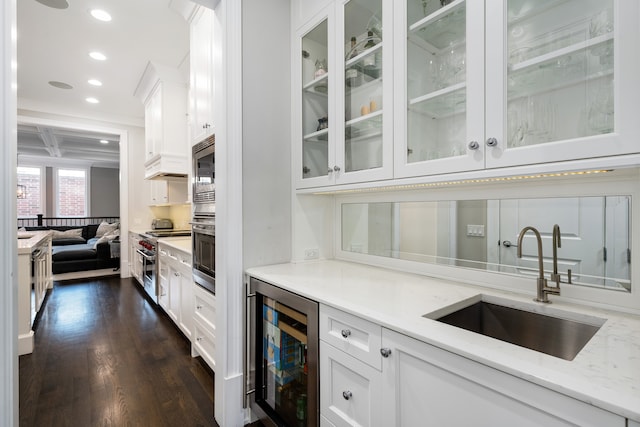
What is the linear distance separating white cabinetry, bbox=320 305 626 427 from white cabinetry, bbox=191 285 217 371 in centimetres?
113

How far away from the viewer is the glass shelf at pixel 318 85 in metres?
1.76

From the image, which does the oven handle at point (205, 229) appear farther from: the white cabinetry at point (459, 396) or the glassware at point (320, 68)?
the white cabinetry at point (459, 396)

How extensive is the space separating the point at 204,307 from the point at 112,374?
85 centimetres

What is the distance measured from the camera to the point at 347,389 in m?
1.13

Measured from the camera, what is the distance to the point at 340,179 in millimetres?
1654

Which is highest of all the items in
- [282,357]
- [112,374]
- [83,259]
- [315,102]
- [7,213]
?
[315,102]

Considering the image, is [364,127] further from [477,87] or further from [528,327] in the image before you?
[528,327]

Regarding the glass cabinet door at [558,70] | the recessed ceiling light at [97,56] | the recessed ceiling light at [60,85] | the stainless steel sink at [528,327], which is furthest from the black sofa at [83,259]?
the glass cabinet door at [558,70]

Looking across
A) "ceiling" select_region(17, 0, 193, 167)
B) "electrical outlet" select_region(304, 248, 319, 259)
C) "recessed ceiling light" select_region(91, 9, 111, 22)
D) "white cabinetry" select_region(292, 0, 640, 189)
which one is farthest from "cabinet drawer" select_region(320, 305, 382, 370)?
"recessed ceiling light" select_region(91, 9, 111, 22)

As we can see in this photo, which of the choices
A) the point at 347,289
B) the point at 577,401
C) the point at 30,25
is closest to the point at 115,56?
the point at 30,25

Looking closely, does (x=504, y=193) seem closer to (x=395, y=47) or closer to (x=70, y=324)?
(x=395, y=47)

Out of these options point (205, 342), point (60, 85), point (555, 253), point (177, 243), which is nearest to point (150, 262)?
point (177, 243)

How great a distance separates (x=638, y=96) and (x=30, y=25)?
416cm

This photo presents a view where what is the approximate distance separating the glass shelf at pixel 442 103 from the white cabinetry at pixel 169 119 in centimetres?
323
